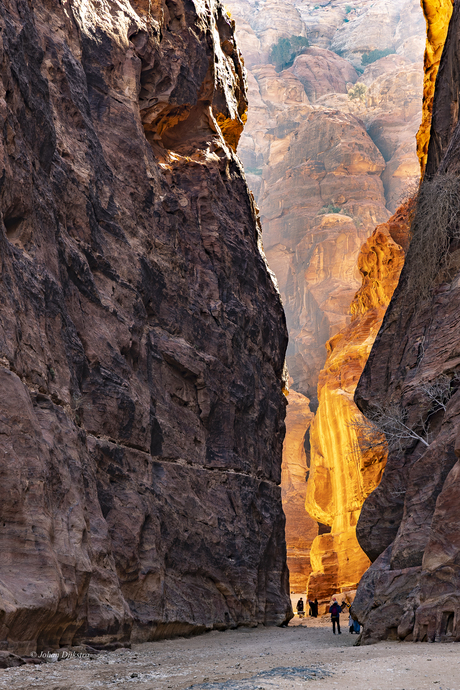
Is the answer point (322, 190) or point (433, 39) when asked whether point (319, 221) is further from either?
point (433, 39)

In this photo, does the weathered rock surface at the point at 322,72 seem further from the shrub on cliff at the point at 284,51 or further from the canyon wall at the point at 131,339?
the canyon wall at the point at 131,339

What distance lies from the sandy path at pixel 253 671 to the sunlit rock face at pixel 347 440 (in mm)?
29536

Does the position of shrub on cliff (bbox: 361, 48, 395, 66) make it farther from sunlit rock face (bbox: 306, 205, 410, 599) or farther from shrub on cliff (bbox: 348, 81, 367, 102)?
sunlit rock face (bbox: 306, 205, 410, 599)

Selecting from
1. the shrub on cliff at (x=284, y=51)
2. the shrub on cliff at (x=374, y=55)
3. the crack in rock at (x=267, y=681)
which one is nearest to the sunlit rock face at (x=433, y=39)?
the crack in rock at (x=267, y=681)

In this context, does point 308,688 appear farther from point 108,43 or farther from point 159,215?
point 108,43

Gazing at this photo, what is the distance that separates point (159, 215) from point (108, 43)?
5770 mm

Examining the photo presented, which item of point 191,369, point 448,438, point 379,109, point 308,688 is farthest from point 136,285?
point 379,109

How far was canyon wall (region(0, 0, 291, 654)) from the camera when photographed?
10969mm

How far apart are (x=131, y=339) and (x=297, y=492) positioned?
41976mm

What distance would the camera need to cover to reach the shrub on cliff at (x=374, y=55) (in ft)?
368

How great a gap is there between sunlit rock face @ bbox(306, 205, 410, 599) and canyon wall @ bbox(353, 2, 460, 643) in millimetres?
20749

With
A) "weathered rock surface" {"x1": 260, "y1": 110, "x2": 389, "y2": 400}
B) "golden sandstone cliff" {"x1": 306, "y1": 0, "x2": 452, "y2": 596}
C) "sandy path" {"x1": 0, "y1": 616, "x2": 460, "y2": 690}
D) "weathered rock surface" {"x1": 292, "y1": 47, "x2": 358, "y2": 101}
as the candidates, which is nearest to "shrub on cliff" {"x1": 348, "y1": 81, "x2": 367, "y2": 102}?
"weathered rock surface" {"x1": 292, "y1": 47, "x2": 358, "y2": 101}

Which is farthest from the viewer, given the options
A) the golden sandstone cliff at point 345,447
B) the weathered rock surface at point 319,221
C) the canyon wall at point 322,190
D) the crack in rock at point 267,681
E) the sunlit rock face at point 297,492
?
the weathered rock surface at point 319,221

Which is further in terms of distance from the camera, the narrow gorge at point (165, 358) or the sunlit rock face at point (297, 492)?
the sunlit rock face at point (297, 492)
